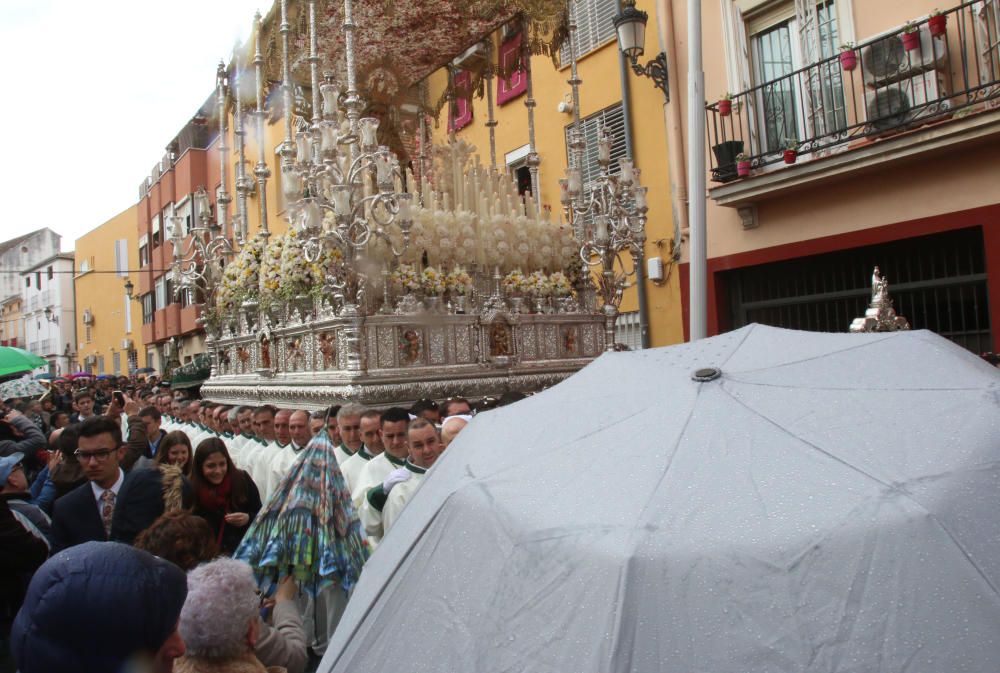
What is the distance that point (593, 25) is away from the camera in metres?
13.5

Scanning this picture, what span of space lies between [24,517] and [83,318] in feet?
138

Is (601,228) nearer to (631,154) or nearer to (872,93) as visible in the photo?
(872,93)

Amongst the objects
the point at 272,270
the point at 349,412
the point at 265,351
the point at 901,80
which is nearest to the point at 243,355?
the point at 265,351

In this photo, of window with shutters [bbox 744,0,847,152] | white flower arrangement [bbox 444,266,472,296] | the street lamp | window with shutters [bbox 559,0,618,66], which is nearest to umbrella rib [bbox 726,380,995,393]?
white flower arrangement [bbox 444,266,472,296]

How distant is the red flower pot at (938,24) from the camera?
8430mm

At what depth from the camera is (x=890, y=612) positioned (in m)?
1.44

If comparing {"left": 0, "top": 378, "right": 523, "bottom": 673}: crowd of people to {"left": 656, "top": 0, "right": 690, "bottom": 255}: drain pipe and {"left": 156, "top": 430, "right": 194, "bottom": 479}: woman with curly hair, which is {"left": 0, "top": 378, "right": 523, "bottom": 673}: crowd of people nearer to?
{"left": 156, "top": 430, "right": 194, "bottom": 479}: woman with curly hair

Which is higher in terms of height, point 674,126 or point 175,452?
point 674,126

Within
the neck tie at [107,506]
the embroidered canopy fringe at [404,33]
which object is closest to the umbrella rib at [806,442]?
the neck tie at [107,506]

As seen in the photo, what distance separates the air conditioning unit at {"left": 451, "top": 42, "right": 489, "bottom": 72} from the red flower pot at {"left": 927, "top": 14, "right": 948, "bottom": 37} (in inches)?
207

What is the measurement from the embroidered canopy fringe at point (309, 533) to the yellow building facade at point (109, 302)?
32102 millimetres

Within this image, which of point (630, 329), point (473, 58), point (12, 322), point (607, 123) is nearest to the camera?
point (473, 58)

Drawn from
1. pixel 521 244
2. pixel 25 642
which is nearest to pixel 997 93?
pixel 521 244

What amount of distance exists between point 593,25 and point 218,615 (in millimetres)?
12907
